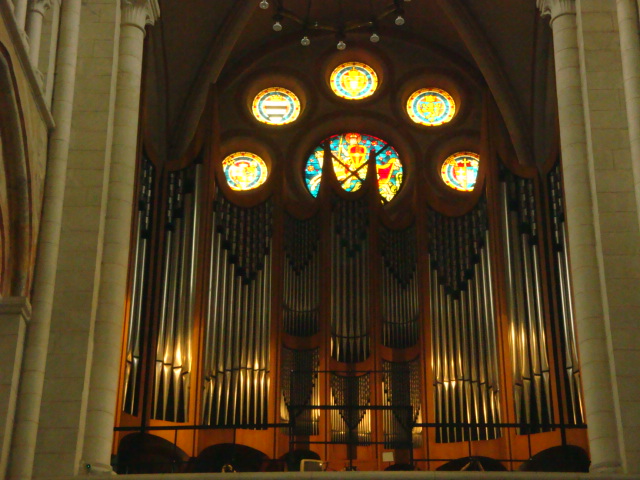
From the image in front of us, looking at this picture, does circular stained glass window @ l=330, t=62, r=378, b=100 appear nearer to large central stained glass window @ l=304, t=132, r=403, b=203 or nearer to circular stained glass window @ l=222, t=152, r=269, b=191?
large central stained glass window @ l=304, t=132, r=403, b=203

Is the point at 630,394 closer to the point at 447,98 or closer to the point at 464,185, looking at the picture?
the point at 464,185

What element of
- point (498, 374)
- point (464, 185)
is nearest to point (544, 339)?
point (498, 374)

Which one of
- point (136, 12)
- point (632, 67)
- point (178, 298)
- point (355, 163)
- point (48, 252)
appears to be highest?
point (355, 163)

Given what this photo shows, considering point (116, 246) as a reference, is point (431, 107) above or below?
above

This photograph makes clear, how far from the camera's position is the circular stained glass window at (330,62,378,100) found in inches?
847

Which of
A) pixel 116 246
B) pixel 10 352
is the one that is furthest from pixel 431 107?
pixel 10 352

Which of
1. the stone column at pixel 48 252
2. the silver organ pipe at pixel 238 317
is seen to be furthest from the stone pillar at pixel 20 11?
the silver organ pipe at pixel 238 317

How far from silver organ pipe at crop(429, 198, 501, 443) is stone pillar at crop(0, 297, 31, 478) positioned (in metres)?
6.20

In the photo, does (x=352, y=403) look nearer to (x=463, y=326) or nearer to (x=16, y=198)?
(x=463, y=326)

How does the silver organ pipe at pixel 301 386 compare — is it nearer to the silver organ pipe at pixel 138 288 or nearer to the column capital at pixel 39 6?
the silver organ pipe at pixel 138 288

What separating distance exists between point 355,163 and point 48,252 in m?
8.98

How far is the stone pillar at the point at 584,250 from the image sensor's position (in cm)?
1291

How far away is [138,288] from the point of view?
16391mm

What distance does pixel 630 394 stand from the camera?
12.8 meters
